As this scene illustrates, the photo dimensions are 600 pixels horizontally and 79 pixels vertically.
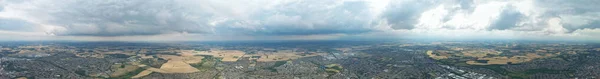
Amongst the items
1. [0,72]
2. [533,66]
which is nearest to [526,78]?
[533,66]

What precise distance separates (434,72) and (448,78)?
1059 cm

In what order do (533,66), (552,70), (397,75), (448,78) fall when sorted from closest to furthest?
1. (448,78)
2. (397,75)
3. (552,70)
4. (533,66)

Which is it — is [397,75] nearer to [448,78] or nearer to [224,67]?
[448,78]

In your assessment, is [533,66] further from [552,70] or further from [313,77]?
[313,77]

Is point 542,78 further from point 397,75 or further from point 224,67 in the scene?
point 224,67

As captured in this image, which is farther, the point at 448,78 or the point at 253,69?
the point at 253,69

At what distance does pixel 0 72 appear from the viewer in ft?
303

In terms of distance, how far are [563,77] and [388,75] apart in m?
41.8

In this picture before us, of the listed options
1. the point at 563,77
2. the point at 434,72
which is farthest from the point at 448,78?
the point at 563,77

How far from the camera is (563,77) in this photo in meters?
88.1

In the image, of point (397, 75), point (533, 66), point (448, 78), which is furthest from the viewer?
point (533, 66)

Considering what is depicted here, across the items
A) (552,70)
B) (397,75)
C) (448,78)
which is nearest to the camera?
(448,78)

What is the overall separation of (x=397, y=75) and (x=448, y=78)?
12.1 metres

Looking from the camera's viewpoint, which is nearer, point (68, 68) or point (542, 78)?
point (542, 78)
